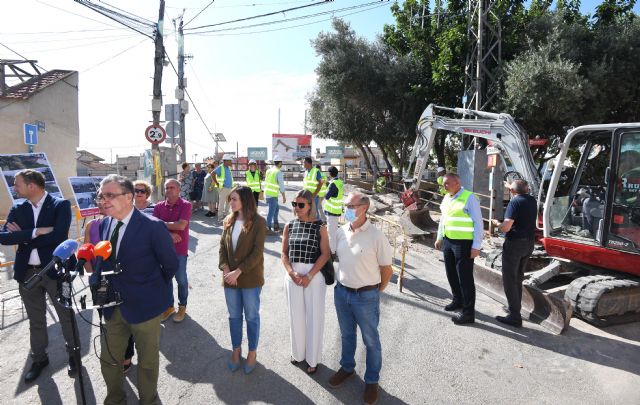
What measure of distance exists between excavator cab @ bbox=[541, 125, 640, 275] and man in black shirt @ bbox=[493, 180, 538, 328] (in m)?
1.31

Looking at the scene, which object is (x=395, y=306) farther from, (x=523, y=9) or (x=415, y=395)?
(x=523, y=9)

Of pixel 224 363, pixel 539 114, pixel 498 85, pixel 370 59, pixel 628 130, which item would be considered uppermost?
pixel 370 59

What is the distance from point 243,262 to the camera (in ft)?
11.6

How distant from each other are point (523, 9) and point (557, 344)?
55.3 ft

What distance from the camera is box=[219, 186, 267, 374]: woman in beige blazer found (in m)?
3.57

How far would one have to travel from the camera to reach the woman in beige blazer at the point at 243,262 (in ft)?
11.7

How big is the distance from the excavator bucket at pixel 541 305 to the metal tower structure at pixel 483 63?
9.08m

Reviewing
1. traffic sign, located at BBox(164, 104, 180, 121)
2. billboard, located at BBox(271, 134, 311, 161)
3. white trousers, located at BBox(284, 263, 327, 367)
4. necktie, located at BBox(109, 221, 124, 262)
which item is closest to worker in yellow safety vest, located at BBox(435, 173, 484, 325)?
white trousers, located at BBox(284, 263, 327, 367)

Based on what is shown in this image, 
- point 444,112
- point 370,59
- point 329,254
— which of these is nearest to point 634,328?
point 329,254

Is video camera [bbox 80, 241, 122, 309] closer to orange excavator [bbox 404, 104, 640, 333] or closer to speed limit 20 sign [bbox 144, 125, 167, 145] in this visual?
orange excavator [bbox 404, 104, 640, 333]

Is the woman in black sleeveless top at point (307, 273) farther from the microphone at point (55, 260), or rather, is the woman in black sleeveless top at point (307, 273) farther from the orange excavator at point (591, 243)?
the orange excavator at point (591, 243)

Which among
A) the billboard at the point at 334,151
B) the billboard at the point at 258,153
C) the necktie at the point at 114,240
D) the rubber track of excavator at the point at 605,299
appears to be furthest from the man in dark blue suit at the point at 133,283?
the billboard at the point at 258,153

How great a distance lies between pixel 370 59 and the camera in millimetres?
18531

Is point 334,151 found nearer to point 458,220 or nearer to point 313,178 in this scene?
point 313,178
